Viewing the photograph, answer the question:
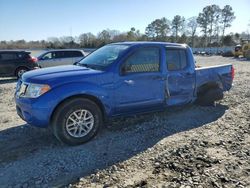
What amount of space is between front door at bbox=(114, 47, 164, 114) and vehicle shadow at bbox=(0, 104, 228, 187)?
50cm

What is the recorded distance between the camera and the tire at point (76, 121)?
484cm

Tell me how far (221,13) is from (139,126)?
9235 cm

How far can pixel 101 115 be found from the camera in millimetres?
5289

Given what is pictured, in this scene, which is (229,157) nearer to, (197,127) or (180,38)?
(197,127)

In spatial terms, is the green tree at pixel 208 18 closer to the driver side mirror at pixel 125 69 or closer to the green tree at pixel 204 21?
the green tree at pixel 204 21

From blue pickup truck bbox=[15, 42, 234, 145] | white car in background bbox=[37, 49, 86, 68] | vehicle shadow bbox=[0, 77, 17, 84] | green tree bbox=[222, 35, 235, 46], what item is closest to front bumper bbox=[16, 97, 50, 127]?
blue pickup truck bbox=[15, 42, 234, 145]

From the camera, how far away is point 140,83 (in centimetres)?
566

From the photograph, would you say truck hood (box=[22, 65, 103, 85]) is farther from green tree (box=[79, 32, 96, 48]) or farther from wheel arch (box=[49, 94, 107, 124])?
green tree (box=[79, 32, 96, 48])

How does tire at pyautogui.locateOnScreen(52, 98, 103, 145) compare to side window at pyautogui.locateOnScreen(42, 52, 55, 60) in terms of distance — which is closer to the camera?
tire at pyautogui.locateOnScreen(52, 98, 103, 145)

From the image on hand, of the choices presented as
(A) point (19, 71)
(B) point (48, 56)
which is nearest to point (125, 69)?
(A) point (19, 71)

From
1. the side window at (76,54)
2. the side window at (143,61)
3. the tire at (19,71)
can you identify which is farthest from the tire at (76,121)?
the side window at (76,54)

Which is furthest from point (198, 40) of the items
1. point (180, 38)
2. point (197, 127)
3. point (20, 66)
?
point (197, 127)

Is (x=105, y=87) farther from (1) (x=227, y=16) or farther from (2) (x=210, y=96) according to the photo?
(1) (x=227, y=16)

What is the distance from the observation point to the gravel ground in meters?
3.85
